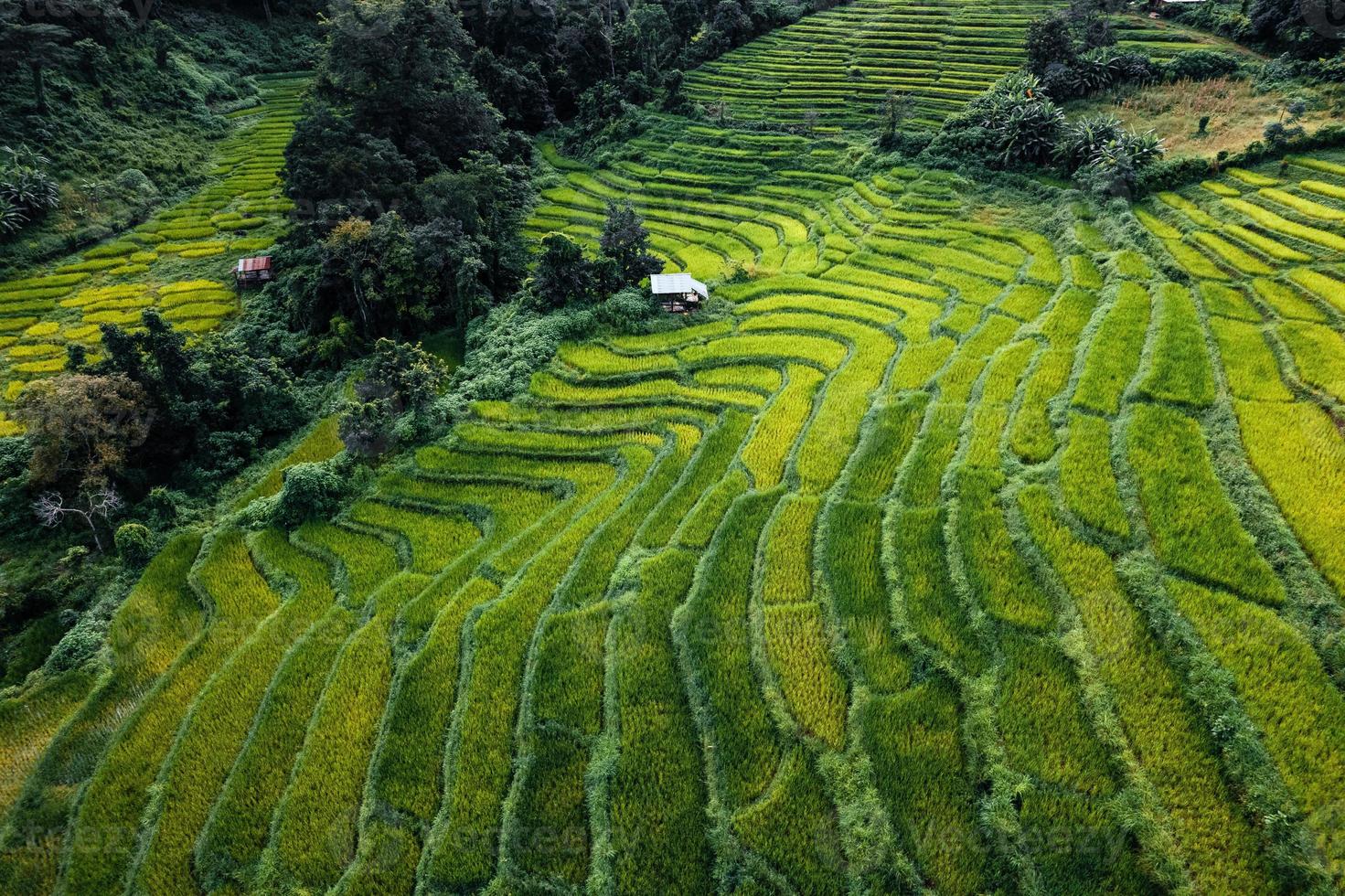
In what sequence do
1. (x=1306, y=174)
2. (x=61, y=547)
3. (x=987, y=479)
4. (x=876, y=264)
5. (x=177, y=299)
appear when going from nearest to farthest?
(x=987, y=479) < (x=61, y=547) < (x=1306, y=174) < (x=876, y=264) < (x=177, y=299)

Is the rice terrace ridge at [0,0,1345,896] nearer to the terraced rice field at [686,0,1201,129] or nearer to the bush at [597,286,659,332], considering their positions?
the bush at [597,286,659,332]

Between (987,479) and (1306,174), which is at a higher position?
(1306,174)

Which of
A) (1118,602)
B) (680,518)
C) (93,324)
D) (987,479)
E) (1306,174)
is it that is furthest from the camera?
(93,324)

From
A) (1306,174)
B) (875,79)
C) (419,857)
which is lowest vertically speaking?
(419,857)

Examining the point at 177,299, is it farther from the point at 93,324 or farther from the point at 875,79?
the point at 875,79

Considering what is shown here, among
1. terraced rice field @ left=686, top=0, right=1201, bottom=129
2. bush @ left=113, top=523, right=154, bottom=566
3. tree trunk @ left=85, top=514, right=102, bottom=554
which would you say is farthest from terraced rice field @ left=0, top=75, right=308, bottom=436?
terraced rice field @ left=686, top=0, right=1201, bottom=129

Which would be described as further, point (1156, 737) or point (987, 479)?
point (987, 479)

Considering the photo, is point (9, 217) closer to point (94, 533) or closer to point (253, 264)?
point (253, 264)

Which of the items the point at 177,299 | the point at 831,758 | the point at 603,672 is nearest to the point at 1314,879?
the point at 831,758
